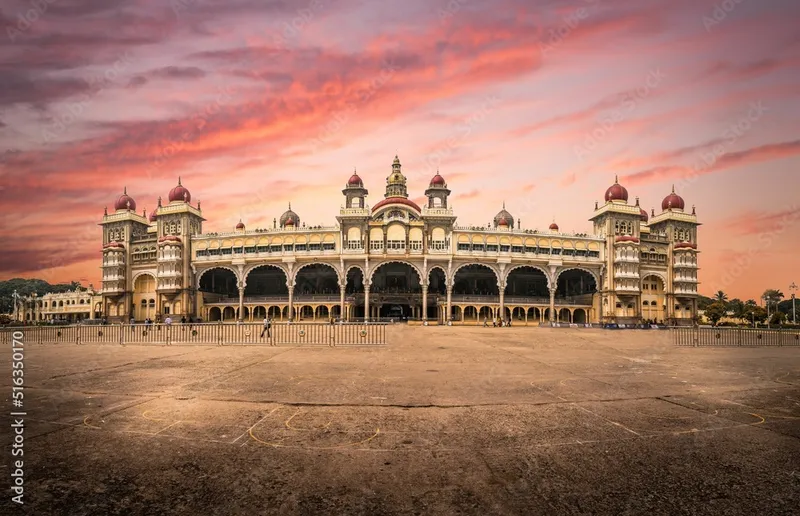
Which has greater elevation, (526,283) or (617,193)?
(617,193)

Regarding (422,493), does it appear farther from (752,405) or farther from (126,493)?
(752,405)

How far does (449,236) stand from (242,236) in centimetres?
3048

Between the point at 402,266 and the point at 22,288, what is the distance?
126631 mm

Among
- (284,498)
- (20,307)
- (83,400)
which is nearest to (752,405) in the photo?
(284,498)

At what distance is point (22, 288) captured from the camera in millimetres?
129750

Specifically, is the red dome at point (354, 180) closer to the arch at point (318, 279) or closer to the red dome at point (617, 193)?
the arch at point (318, 279)

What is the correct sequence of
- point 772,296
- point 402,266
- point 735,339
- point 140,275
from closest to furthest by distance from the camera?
point 735,339
point 402,266
point 140,275
point 772,296

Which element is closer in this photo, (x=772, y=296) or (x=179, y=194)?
(x=179, y=194)

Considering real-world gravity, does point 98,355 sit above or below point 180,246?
below

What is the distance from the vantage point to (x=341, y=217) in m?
62.4

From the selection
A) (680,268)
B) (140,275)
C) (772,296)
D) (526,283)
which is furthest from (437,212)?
(772,296)

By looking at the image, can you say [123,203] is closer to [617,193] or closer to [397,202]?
[397,202]

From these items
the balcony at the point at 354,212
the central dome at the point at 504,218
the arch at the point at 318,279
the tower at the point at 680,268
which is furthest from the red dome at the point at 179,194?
the tower at the point at 680,268

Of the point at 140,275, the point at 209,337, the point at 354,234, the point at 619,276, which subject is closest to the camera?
the point at 209,337
